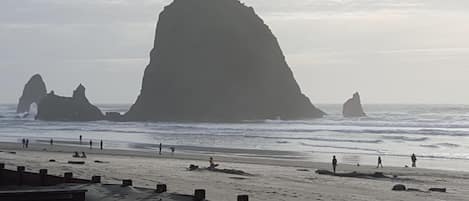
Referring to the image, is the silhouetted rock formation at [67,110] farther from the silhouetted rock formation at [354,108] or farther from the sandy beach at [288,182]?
the sandy beach at [288,182]

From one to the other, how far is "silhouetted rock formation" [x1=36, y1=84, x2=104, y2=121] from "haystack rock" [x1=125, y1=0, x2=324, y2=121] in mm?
7607

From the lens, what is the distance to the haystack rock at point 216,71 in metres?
132

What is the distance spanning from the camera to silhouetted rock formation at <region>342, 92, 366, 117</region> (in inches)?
5861

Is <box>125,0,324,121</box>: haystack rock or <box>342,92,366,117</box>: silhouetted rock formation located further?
<box>342,92,366,117</box>: silhouetted rock formation

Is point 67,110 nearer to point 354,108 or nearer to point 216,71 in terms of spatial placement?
point 216,71

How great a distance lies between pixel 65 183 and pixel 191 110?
117388 millimetres

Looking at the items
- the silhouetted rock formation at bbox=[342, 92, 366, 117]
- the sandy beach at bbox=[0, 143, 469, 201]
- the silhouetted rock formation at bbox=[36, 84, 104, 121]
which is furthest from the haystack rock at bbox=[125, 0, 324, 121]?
the sandy beach at bbox=[0, 143, 469, 201]

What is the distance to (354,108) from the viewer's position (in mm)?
150000

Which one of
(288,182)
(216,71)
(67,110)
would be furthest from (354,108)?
(288,182)

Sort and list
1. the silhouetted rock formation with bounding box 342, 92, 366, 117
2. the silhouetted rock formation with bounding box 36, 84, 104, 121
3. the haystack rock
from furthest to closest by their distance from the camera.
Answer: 1. the silhouetted rock formation with bounding box 342, 92, 366, 117
2. the haystack rock
3. the silhouetted rock formation with bounding box 36, 84, 104, 121

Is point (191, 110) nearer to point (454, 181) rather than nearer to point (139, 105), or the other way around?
point (139, 105)

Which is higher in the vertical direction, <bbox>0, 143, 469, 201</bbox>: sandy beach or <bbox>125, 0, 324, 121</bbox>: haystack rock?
<bbox>125, 0, 324, 121</bbox>: haystack rock

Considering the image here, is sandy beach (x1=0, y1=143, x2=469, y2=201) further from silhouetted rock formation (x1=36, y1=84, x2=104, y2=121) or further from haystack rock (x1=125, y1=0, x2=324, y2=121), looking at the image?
haystack rock (x1=125, y1=0, x2=324, y2=121)

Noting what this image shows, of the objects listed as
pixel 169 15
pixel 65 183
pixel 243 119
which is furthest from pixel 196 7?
pixel 65 183
